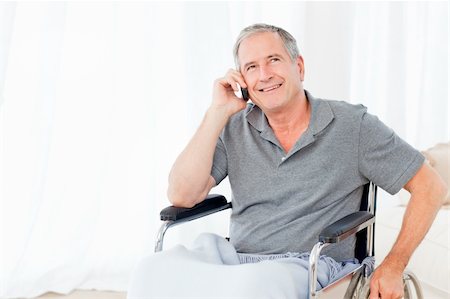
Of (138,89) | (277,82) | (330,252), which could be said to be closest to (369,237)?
(330,252)

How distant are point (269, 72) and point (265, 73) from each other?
1 centimetres

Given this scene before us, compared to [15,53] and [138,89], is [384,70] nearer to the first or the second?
[138,89]

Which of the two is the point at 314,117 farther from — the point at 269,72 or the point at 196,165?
the point at 196,165

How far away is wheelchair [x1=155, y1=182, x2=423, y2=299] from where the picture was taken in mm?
1885

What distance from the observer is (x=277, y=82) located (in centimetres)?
229

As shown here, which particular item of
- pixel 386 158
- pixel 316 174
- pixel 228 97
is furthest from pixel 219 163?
pixel 386 158

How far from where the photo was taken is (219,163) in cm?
241

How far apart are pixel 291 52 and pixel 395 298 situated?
0.78 metres

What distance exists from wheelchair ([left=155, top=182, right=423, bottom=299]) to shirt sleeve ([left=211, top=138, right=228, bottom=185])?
0.07 meters

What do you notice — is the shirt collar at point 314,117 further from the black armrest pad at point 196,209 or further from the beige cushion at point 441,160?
the beige cushion at point 441,160

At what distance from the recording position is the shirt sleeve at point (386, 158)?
2217 millimetres

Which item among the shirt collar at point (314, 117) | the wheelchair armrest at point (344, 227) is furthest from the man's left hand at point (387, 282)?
the shirt collar at point (314, 117)

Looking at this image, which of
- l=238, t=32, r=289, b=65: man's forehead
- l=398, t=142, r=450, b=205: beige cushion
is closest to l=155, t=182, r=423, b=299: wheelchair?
l=238, t=32, r=289, b=65: man's forehead

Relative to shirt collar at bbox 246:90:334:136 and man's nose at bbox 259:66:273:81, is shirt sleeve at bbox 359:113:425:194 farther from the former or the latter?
man's nose at bbox 259:66:273:81
